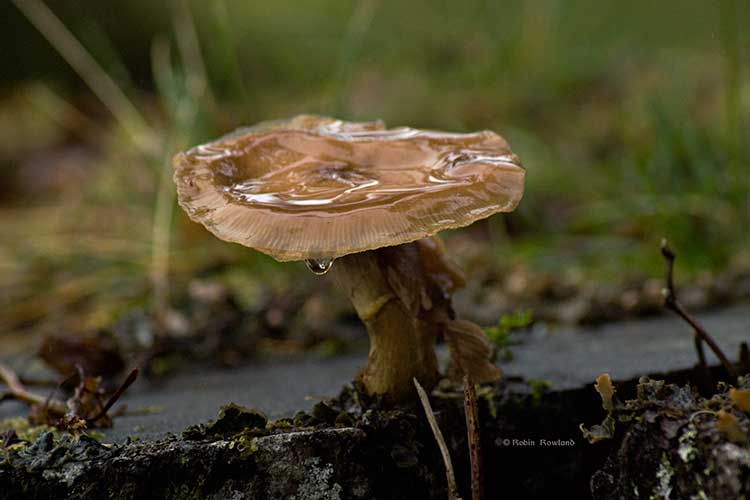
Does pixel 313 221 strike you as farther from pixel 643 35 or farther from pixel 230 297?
pixel 643 35

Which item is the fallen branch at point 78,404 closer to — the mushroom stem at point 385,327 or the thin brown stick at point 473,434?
the mushroom stem at point 385,327

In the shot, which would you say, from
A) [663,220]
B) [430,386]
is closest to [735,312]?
[663,220]

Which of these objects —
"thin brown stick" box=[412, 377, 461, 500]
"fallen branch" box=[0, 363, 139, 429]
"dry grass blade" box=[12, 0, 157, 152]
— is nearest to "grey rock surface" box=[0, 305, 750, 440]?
"fallen branch" box=[0, 363, 139, 429]

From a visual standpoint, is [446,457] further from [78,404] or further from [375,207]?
[78,404]

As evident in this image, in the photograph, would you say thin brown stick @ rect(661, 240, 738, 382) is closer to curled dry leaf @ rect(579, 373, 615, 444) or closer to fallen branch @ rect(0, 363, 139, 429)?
curled dry leaf @ rect(579, 373, 615, 444)

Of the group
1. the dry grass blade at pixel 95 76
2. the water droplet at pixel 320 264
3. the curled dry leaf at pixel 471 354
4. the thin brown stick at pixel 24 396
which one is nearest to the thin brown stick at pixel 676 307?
the curled dry leaf at pixel 471 354

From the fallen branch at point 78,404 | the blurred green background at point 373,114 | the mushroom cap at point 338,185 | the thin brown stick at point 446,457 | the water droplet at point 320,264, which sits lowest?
the thin brown stick at point 446,457

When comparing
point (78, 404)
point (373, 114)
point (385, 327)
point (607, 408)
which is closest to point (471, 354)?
point (385, 327)
